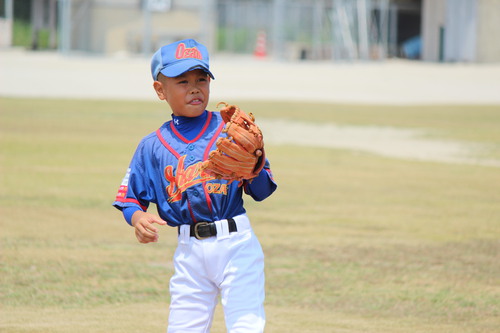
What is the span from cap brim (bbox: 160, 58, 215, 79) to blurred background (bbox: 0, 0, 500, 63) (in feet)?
98.0

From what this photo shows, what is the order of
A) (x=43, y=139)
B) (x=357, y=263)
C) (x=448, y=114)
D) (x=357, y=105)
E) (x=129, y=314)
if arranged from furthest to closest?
1. (x=357, y=105)
2. (x=448, y=114)
3. (x=43, y=139)
4. (x=357, y=263)
5. (x=129, y=314)

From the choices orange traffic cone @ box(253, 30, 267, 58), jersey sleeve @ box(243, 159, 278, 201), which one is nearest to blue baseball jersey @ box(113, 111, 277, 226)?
jersey sleeve @ box(243, 159, 278, 201)

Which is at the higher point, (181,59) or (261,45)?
(181,59)

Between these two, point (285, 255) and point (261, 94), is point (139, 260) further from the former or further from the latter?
point (261, 94)

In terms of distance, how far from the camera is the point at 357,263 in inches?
280

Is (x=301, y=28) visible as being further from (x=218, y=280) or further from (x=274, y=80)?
(x=218, y=280)

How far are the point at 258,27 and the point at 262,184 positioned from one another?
31.6 m

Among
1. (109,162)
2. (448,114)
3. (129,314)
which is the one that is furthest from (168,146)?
(448,114)

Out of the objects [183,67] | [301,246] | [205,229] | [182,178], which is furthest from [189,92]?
[301,246]

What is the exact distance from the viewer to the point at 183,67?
11.9ft

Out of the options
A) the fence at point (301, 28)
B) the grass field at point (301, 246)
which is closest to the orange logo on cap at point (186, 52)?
the grass field at point (301, 246)

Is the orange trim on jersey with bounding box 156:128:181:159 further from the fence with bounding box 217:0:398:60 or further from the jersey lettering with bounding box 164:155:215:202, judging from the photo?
the fence with bounding box 217:0:398:60

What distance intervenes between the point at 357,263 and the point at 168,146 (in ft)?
12.3

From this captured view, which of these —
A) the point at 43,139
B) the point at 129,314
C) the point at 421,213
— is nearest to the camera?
the point at 129,314
